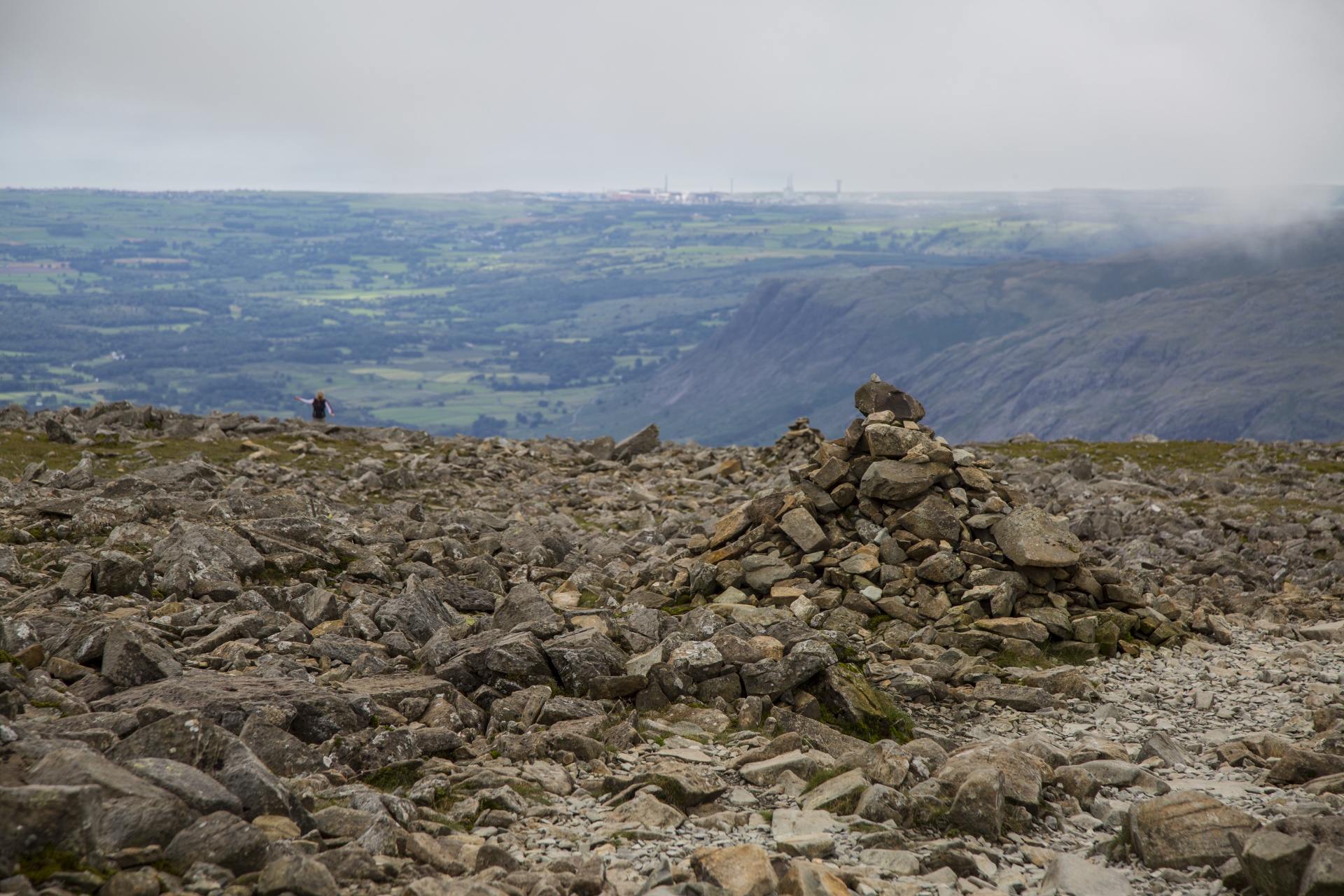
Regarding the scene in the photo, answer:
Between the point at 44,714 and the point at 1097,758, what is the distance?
36.3 ft

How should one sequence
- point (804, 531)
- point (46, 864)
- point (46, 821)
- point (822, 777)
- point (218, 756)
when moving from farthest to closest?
point (804, 531)
point (822, 777)
point (218, 756)
point (46, 821)
point (46, 864)

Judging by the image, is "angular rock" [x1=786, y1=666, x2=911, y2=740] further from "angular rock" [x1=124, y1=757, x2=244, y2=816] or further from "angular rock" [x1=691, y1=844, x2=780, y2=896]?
"angular rock" [x1=124, y1=757, x2=244, y2=816]

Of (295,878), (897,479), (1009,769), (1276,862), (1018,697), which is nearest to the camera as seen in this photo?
(295,878)

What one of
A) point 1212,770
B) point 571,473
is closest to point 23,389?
point 571,473

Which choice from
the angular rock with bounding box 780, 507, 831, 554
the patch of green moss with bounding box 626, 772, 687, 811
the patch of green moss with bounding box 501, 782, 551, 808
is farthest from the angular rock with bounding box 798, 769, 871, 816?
the angular rock with bounding box 780, 507, 831, 554

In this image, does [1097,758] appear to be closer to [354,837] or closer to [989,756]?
[989,756]

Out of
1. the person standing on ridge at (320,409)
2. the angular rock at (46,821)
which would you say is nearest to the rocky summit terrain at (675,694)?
the angular rock at (46,821)

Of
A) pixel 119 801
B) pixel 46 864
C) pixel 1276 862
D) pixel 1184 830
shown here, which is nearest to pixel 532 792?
pixel 119 801

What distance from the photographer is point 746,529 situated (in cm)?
1759

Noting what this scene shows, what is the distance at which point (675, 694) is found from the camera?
11391 mm

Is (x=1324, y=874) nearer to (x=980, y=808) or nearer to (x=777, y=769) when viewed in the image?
(x=980, y=808)

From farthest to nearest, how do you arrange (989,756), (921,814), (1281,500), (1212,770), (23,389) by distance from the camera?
1. (23,389)
2. (1281,500)
3. (1212,770)
4. (989,756)
5. (921,814)

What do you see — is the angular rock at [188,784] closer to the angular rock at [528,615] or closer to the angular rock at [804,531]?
the angular rock at [528,615]

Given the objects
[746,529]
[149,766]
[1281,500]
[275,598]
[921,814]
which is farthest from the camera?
[1281,500]
